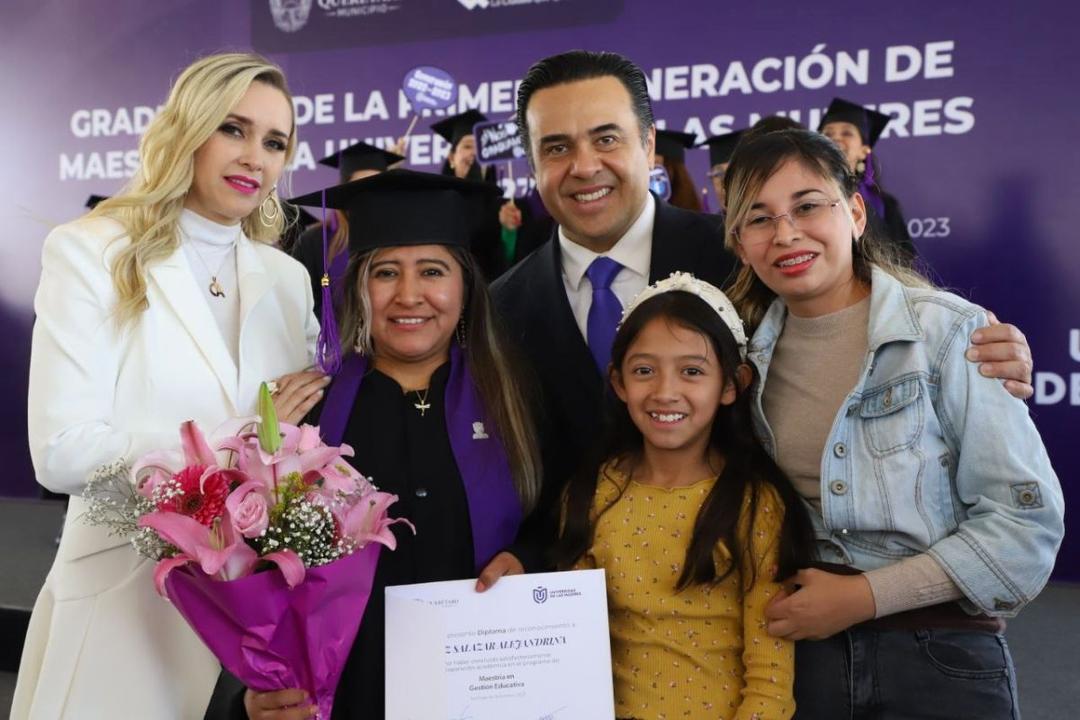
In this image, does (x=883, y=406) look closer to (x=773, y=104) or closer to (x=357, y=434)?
(x=357, y=434)

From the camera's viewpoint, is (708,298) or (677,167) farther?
(677,167)

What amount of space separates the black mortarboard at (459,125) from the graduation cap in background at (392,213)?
338 cm

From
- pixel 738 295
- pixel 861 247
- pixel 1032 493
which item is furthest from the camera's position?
pixel 738 295

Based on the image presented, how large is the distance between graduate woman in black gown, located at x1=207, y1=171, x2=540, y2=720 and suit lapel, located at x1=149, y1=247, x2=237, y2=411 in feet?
0.76

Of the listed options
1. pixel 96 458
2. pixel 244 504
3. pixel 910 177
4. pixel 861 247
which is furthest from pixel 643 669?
pixel 910 177

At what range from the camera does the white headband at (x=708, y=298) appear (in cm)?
194

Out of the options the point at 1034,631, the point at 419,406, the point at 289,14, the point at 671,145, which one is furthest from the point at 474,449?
the point at 289,14

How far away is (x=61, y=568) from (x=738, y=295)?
1.62 meters

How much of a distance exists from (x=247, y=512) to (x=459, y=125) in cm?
424

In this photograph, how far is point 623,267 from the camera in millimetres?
2500

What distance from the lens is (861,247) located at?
1950 millimetres

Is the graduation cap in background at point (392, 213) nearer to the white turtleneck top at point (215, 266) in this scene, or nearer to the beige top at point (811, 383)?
the white turtleneck top at point (215, 266)

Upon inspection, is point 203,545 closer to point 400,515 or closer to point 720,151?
point 400,515

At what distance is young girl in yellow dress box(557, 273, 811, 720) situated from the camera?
1737 mm
